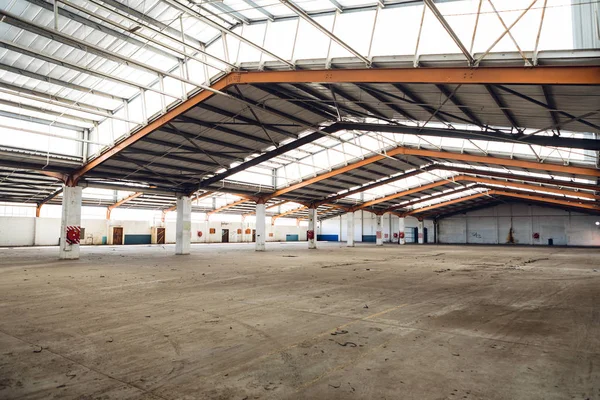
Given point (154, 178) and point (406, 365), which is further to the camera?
point (154, 178)

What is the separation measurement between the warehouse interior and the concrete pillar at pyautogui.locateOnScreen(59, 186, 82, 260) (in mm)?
151

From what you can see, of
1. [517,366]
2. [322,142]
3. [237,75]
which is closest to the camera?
[517,366]

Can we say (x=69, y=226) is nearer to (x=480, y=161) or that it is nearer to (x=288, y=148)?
(x=288, y=148)

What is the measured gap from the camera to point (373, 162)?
3002cm

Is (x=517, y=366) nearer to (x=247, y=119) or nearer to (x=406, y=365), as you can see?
(x=406, y=365)

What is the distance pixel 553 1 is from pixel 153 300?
13.7 meters

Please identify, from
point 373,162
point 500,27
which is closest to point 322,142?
point 373,162

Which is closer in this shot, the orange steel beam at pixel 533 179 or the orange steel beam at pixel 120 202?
the orange steel beam at pixel 533 179

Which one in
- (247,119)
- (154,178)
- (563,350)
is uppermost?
(247,119)

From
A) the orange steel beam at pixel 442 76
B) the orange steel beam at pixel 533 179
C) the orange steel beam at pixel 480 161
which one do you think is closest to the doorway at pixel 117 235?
the orange steel beam at pixel 480 161

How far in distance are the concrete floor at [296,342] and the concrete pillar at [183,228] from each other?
1729cm

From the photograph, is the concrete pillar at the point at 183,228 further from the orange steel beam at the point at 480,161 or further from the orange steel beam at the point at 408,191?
the orange steel beam at the point at 408,191

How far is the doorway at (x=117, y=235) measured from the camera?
47469 millimetres

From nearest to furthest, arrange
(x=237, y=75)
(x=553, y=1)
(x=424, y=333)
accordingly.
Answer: (x=424, y=333), (x=553, y=1), (x=237, y=75)
